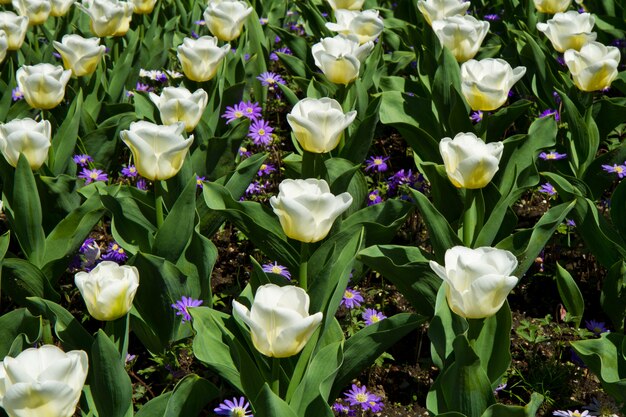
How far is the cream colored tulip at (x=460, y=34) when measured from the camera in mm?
3285

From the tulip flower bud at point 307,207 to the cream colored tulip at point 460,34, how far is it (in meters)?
1.27

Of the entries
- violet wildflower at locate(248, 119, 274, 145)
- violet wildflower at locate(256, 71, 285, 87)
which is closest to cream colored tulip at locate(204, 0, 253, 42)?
violet wildflower at locate(256, 71, 285, 87)

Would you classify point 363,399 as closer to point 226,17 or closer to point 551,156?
point 551,156

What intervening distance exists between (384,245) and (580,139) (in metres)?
1.07

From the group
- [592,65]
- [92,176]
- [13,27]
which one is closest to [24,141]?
[92,176]

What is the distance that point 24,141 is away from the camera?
106 inches

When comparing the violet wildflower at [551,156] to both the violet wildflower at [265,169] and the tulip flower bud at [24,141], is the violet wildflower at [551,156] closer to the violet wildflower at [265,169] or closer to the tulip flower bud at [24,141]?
the violet wildflower at [265,169]

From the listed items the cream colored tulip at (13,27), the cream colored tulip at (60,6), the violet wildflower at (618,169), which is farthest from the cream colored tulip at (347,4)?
the violet wildflower at (618,169)

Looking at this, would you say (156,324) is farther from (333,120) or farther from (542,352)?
(542,352)

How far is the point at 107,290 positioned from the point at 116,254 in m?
0.88

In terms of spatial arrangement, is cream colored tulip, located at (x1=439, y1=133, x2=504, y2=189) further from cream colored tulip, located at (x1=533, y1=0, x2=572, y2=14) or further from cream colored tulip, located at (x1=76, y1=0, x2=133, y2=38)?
cream colored tulip, located at (x1=76, y1=0, x2=133, y2=38)

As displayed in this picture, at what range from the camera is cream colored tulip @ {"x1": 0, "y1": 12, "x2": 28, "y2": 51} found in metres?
3.71

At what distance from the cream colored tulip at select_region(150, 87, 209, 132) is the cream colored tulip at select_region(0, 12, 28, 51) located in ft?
3.98

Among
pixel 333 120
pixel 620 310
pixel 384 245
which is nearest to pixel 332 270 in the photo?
pixel 384 245
